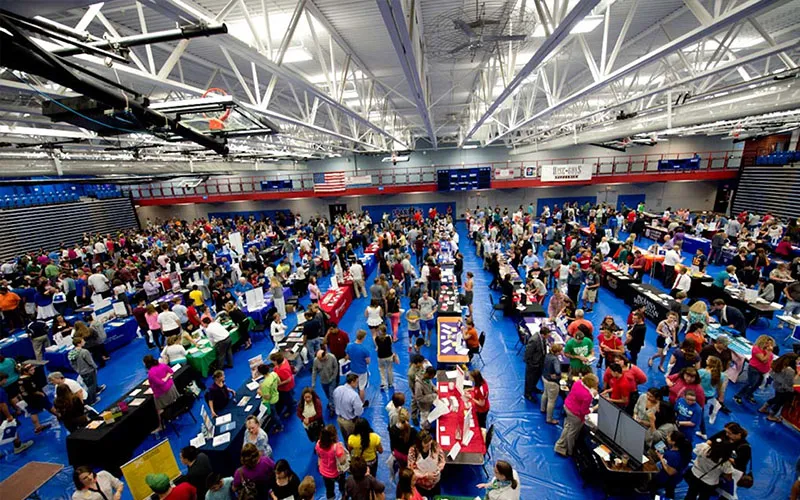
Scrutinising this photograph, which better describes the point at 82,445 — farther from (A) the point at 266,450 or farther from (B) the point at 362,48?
(B) the point at 362,48

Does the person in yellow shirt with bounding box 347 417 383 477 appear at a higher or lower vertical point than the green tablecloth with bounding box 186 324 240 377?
higher

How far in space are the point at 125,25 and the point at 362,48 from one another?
4.85 metres

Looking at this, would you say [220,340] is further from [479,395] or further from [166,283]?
[166,283]

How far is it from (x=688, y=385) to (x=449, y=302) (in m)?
5.79

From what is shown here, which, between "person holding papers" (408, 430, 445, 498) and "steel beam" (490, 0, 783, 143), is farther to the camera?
"person holding papers" (408, 430, 445, 498)

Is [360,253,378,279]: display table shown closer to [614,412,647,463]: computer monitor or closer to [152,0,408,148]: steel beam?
[152,0,408,148]: steel beam

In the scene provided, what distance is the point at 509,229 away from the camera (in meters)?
19.8

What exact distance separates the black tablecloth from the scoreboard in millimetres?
20747

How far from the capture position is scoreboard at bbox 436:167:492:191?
23422mm

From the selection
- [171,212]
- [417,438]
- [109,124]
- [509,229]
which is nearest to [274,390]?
[417,438]

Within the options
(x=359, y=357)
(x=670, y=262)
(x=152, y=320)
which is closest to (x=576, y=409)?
(x=359, y=357)

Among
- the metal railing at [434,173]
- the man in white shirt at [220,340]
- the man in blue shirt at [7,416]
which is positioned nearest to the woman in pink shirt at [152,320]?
the man in white shirt at [220,340]

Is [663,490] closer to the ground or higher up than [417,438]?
closer to the ground

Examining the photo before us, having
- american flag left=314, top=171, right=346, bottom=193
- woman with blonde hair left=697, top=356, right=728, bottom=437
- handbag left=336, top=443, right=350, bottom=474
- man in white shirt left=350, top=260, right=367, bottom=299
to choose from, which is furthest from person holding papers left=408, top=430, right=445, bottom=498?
american flag left=314, top=171, right=346, bottom=193
